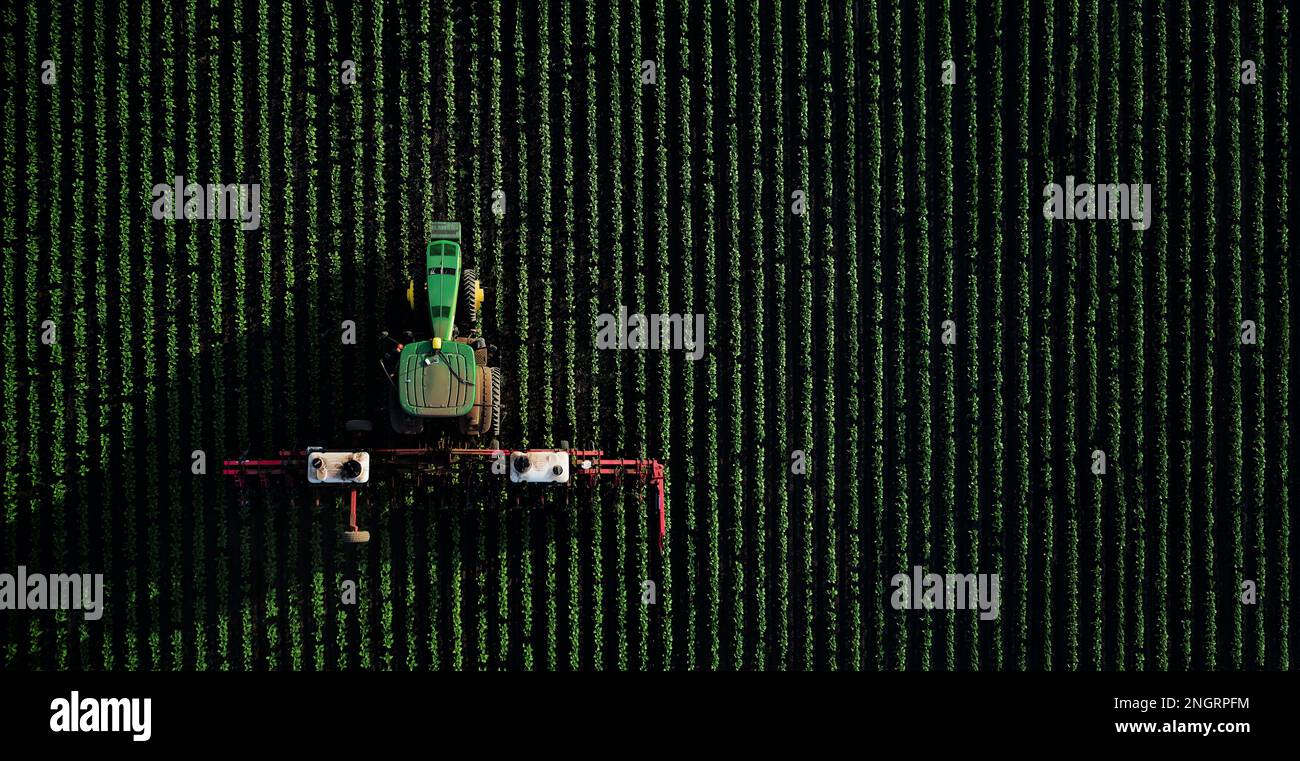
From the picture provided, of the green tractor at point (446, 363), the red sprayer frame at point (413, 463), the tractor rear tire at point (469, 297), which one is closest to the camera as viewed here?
the green tractor at point (446, 363)

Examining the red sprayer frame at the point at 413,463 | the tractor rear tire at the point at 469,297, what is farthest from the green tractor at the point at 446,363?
the red sprayer frame at the point at 413,463

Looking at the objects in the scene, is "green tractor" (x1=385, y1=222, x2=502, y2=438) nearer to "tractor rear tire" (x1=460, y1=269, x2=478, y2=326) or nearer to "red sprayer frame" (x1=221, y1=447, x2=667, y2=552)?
"tractor rear tire" (x1=460, y1=269, x2=478, y2=326)

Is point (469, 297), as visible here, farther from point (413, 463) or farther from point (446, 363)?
point (413, 463)

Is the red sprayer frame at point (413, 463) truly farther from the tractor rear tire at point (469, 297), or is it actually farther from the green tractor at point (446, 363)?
the tractor rear tire at point (469, 297)

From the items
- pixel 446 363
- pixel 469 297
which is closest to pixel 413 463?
pixel 446 363

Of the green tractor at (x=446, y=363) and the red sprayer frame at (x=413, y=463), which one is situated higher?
the green tractor at (x=446, y=363)
